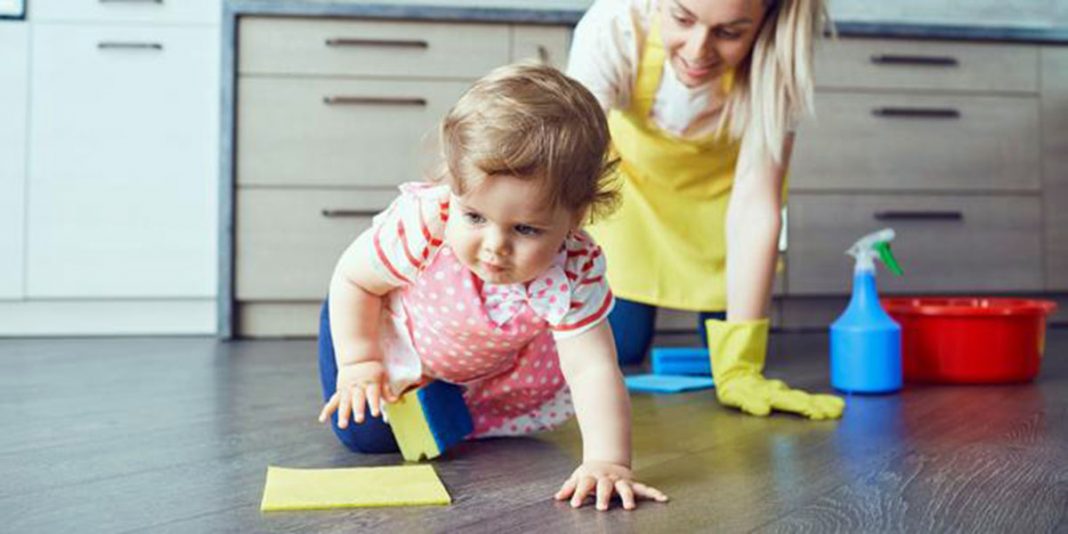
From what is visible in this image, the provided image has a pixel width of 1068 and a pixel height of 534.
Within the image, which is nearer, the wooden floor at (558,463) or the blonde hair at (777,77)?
the wooden floor at (558,463)

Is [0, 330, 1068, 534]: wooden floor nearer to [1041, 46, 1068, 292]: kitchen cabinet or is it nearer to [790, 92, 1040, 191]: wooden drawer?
[790, 92, 1040, 191]: wooden drawer

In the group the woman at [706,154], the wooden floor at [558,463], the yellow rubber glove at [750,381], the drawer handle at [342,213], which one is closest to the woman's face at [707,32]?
the woman at [706,154]

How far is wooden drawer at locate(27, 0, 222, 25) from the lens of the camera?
246 cm

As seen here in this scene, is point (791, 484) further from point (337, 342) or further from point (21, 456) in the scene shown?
point (21, 456)

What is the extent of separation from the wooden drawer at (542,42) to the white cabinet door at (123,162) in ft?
2.38

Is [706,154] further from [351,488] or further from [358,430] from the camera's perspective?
[351,488]

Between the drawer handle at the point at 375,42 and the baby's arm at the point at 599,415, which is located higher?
the drawer handle at the point at 375,42

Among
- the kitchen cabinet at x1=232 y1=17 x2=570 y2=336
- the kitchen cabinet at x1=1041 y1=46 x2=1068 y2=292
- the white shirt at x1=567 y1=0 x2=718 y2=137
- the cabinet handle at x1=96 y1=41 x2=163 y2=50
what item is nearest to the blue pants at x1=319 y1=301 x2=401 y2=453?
the white shirt at x1=567 y1=0 x2=718 y2=137

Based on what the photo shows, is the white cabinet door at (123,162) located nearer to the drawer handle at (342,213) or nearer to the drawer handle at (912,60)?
the drawer handle at (342,213)

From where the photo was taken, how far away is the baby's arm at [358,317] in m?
0.97

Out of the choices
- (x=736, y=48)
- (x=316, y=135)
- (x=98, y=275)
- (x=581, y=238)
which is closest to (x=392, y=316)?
(x=581, y=238)

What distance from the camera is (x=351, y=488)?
87 cm

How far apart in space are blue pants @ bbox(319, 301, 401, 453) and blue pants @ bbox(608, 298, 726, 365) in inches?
31.0

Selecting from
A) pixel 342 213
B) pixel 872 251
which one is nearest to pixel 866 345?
pixel 872 251
